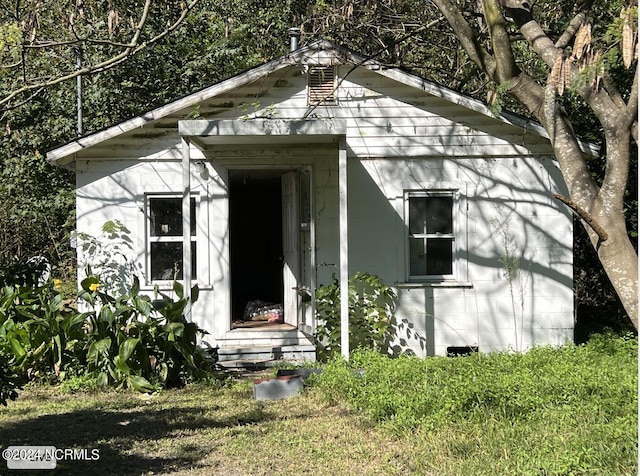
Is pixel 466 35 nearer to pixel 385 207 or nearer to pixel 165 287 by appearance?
pixel 385 207

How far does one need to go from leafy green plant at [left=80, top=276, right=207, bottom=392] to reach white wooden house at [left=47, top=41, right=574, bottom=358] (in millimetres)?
1514

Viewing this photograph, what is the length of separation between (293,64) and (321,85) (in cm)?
50

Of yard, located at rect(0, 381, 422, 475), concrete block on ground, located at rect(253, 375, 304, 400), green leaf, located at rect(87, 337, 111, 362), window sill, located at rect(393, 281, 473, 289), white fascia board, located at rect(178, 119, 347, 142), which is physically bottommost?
yard, located at rect(0, 381, 422, 475)

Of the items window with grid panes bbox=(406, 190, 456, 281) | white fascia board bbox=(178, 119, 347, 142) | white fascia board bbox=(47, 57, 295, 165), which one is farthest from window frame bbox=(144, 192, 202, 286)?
window with grid panes bbox=(406, 190, 456, 281)

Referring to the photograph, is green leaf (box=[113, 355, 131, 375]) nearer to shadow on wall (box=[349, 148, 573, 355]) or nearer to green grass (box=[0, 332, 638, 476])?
green grass (box=[0, 332, 638, 476])

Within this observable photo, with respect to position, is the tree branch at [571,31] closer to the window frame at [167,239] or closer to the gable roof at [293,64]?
the gable roof at [293,64]

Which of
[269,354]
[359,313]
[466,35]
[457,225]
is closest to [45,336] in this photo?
[269,354]

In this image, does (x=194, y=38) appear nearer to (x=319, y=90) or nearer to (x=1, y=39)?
(x=319, y=90)

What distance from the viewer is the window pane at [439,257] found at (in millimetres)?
10492

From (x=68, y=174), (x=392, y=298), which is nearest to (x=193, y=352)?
(x=392, y=298)

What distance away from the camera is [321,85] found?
400 inches

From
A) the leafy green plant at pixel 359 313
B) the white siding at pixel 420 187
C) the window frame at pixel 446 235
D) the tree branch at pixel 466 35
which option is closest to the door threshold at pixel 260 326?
the white siding at pixel 420 187

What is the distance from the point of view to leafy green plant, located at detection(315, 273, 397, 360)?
9.89 m

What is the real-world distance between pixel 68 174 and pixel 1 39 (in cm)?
1153
